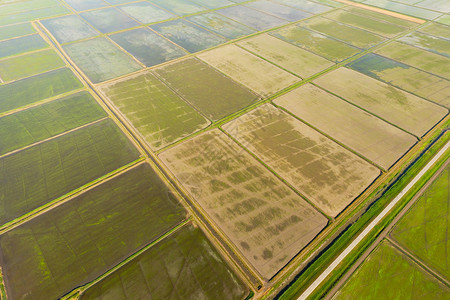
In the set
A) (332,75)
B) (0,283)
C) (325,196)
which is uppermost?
(332,75)

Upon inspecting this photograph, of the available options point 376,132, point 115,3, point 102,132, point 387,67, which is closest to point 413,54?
point 387,67

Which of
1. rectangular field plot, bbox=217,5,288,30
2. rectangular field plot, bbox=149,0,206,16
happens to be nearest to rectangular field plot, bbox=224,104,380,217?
rectangular field plot, bbox=217,5,288,30

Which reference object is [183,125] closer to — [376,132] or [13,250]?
[13,250]

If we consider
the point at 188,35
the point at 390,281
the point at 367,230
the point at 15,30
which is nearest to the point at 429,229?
the point at 367,230

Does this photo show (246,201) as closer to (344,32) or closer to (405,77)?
(405,77)

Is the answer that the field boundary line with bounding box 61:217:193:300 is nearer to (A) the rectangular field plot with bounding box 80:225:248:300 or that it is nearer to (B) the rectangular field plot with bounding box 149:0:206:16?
(A) the rectangular field plot with bounding box 80:225:248:300

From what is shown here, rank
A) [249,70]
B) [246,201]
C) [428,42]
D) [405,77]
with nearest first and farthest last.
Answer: [246,201] → [405,77] → [249,70] → [428,42]
